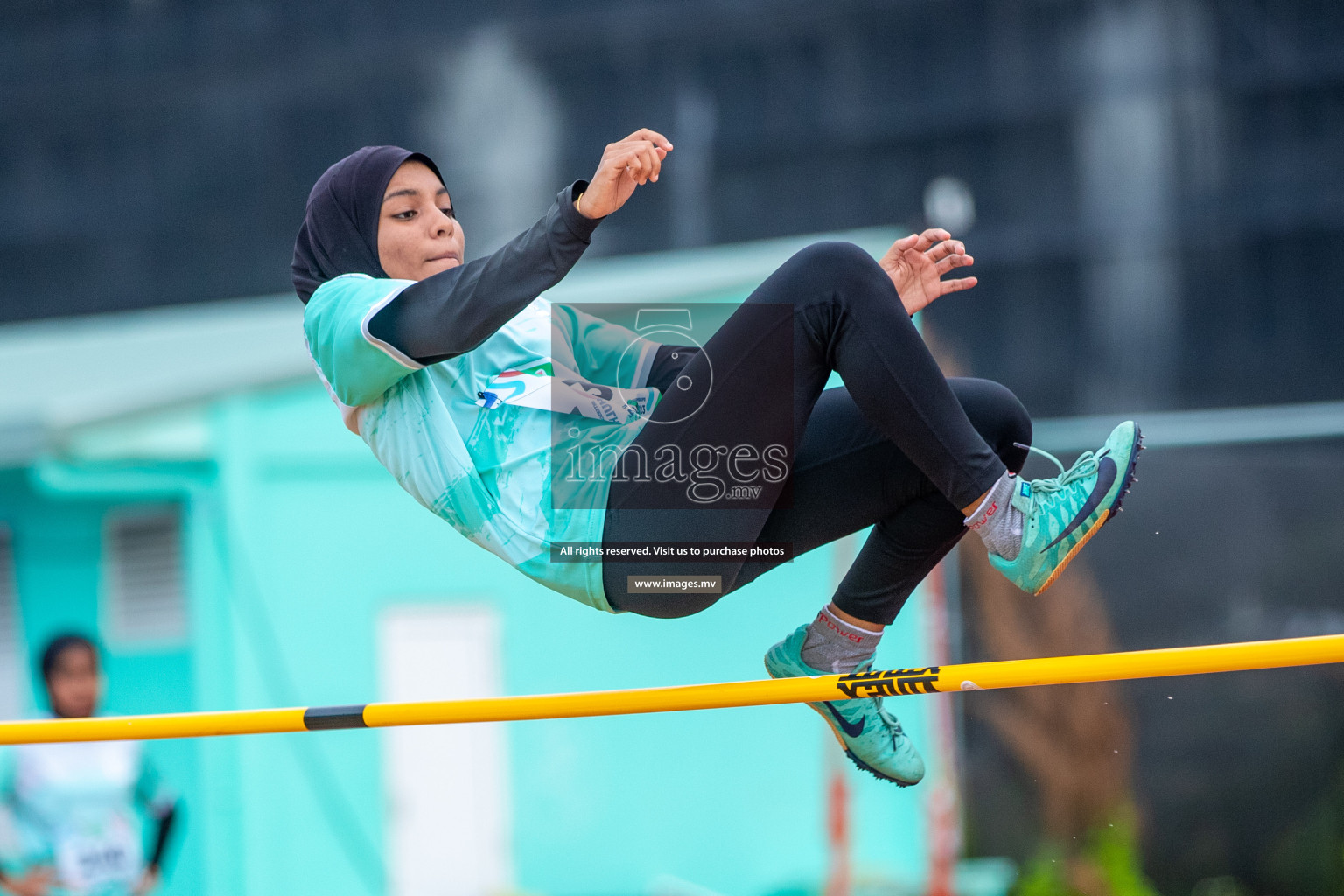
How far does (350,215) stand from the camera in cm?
193

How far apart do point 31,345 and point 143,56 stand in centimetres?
613

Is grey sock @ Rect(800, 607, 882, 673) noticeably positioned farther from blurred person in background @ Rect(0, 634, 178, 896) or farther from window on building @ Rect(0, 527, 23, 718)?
window on building @ Rect(0, 527, 23, 718)

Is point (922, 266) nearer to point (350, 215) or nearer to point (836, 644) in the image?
point (836, 644)

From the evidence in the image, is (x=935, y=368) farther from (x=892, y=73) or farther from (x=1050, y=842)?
(x=892, y=73)

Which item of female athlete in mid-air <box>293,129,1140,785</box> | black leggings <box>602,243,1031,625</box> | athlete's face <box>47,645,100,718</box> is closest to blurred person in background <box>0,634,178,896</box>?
athlete's face <box>47,645,100,718</box>

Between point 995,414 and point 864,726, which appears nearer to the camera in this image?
point 995,414

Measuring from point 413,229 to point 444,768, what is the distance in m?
3.19

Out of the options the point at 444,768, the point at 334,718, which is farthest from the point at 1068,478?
the point at 444,768

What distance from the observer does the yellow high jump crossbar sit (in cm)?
173

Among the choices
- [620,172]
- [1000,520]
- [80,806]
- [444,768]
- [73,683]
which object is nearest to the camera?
[620,172]

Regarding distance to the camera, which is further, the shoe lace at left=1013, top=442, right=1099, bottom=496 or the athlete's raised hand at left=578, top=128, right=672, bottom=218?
the shoe lace at left=1013, top=442, right=1099, bottom=496

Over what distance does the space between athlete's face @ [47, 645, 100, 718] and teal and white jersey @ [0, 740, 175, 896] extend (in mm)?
118

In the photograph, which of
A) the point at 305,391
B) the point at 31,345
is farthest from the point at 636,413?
the point at 31,345

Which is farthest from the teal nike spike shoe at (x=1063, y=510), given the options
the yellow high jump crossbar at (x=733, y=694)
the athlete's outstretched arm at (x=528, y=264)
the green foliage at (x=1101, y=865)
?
the green foliage at (x=1101, y=865)
